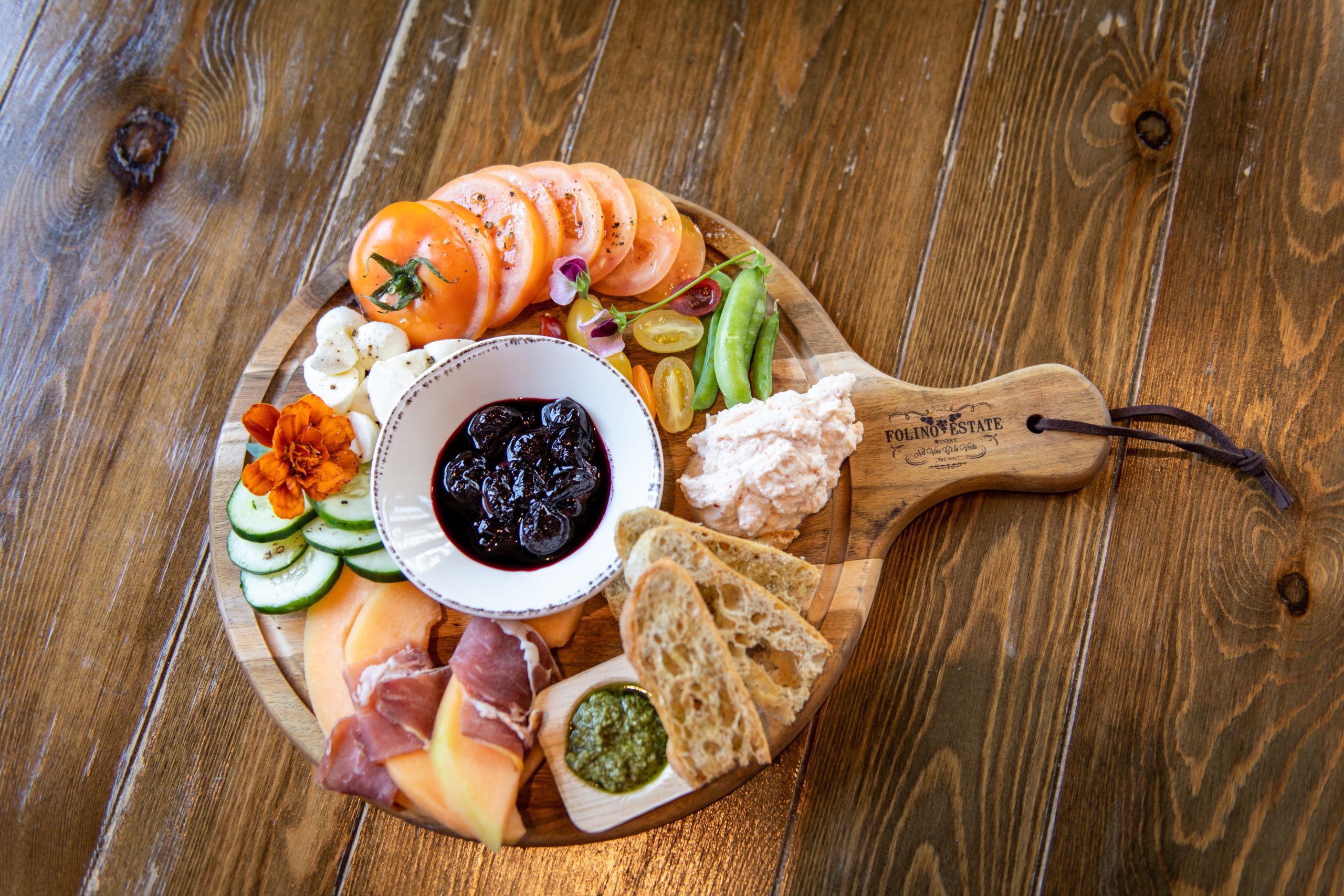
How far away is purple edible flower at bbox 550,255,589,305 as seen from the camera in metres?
2.51

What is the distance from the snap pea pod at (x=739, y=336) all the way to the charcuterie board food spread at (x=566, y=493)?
11 mm

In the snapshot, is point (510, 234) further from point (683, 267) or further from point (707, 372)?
point (707, 372)

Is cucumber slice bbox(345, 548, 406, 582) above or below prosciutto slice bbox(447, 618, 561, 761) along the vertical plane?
above

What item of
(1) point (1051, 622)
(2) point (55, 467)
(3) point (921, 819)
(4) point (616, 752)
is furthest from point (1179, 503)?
(2) point (55, 467)

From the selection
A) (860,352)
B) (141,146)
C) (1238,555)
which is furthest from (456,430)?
(1238,555)

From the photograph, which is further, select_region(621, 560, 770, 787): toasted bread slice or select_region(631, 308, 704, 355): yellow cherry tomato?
select_region(631, 308, 704, 355): yellow cherry tomato

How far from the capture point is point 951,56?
10.2 feet

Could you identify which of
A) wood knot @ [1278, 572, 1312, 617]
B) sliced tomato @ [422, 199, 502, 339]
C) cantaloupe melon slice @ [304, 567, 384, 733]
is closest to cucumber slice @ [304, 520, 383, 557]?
cantaloupe melon slice @ [304, 567, 384, 733]

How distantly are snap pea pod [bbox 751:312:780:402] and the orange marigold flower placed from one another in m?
1.29

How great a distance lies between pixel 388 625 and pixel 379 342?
2.92 feet

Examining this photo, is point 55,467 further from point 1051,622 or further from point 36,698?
point 1051,622

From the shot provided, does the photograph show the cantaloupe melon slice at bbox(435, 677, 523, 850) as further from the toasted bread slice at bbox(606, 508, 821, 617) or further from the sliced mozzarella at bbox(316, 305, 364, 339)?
the sliced mozzarella at bbox(316, 305, 364, 339)

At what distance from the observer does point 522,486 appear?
7.52ft

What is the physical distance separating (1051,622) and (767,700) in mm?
1123
